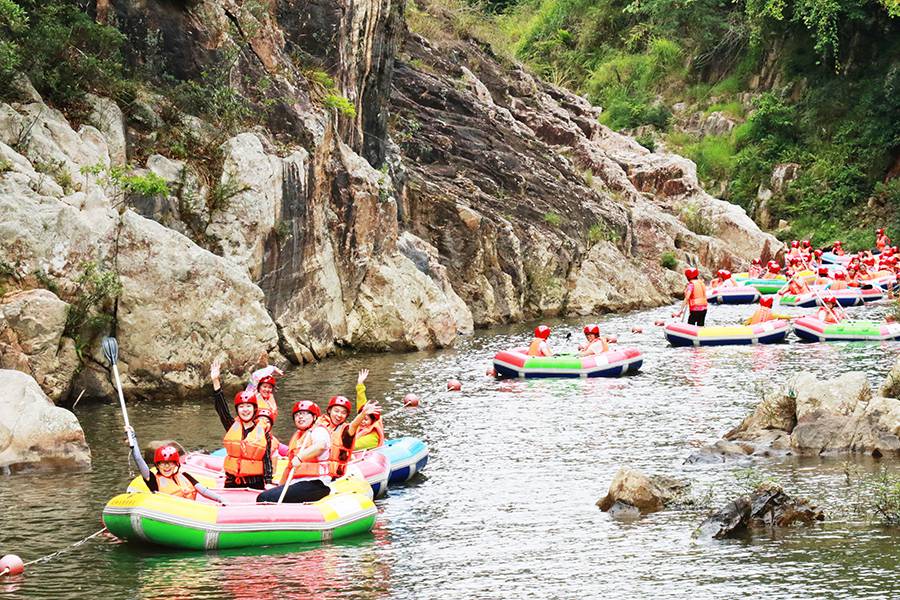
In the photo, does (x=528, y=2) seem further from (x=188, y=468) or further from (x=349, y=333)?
(x=188, y=468)

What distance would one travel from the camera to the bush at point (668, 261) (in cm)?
4372

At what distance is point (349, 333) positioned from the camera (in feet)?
92.0

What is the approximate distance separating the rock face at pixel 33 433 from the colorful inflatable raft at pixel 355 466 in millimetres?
1708

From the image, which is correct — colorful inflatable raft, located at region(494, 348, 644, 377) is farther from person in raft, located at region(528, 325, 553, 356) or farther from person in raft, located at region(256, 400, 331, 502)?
person in raft, located at region(256, 400, 331, 502)

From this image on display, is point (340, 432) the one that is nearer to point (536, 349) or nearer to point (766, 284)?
point (536, 349)

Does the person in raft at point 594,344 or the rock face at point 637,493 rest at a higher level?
the person in raft at point 594,344

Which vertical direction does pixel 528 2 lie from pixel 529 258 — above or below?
above

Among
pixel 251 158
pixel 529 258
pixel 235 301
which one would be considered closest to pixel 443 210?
pixel 529 258

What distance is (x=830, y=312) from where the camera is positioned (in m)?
29.7

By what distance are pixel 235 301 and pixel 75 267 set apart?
2810 mm

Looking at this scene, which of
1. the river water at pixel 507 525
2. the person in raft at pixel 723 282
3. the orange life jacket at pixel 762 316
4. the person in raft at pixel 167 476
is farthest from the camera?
the person in raft at pixel 723 282

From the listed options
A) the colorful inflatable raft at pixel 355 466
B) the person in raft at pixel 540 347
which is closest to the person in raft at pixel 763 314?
the person in raft at pixel 540 347

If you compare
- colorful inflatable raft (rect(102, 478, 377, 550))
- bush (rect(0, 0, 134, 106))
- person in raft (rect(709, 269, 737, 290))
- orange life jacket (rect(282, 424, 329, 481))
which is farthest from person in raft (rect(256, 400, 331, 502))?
person in raft (rect(709, 269, 737, 290))

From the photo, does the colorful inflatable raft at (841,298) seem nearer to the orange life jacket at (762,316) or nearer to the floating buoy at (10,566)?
the orange life jacket at (762,316)
